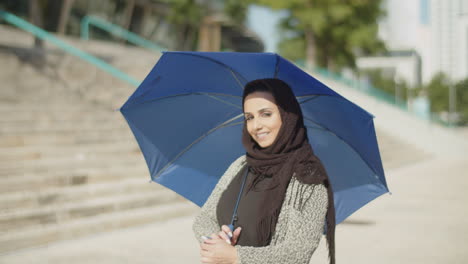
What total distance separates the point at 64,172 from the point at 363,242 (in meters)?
4.30

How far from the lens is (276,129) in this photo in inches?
89.4

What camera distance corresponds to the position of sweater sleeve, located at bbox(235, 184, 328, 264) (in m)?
2.06

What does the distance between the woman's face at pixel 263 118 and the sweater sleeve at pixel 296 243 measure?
331mm

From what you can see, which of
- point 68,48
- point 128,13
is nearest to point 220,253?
point 68,48

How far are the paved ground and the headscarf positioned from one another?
3.26 m

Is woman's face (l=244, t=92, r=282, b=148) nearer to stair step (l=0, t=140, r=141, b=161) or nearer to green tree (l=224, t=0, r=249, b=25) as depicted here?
stair step (l=0, t=140, r=141, b=161)

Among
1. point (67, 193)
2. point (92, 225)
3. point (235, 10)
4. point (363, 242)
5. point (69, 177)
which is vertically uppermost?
point (235, 10)

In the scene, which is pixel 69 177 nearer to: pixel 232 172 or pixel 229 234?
pixel 232 172

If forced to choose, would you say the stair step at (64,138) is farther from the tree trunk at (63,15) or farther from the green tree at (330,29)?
the green tree at (330,29)

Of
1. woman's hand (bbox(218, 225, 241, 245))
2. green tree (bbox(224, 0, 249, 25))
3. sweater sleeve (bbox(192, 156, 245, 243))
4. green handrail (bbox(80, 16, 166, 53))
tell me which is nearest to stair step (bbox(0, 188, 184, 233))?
sweater sleeve (bbox(192, 156, 245, 243))

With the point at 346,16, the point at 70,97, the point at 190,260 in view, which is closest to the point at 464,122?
the point at 346,16

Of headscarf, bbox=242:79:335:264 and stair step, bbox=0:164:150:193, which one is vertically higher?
headscarf, bbox=242:79:335:264

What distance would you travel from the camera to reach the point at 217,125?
120 inches

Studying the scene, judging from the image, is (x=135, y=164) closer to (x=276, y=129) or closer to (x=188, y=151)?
(x=188, y=151)
